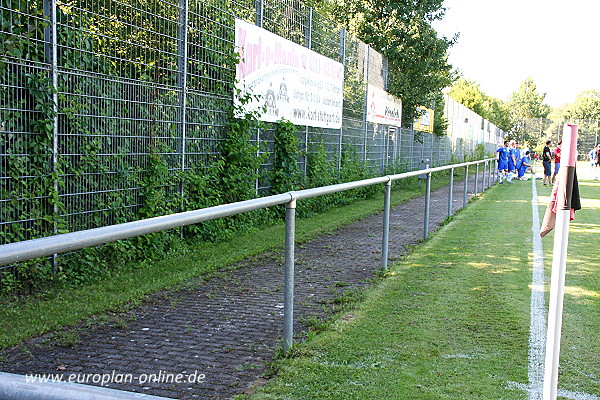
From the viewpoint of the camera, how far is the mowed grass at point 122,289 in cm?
485

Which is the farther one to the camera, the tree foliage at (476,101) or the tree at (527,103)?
the tree at (527,103)

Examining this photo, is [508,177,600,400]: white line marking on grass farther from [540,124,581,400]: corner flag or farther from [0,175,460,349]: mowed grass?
[0,175,460,349]: mowed grass

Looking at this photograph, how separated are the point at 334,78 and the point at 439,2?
929cm

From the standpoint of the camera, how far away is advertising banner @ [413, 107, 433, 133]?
80.1 ft

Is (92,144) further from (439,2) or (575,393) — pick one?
(439,2)

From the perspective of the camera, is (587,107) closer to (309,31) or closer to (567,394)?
(309,31)

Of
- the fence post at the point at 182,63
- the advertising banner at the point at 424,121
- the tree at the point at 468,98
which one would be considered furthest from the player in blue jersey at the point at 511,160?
the tree at the point at 468,98

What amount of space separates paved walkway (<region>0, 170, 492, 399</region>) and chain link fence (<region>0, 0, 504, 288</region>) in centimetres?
159

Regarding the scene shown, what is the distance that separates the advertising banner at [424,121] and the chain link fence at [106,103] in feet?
46.6

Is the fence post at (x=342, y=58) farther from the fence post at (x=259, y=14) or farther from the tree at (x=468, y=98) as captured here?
the tree at (x=468, y=98)

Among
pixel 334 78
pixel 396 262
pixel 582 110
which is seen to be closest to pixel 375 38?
pixel 334 78

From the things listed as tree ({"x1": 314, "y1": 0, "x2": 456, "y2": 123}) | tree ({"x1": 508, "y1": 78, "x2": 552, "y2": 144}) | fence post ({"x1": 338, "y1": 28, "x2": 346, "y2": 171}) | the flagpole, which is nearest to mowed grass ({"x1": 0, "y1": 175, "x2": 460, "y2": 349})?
the flagpole

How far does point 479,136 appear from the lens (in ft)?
167

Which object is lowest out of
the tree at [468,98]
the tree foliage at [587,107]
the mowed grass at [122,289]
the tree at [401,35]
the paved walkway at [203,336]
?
the paved walkway at [203,336]
